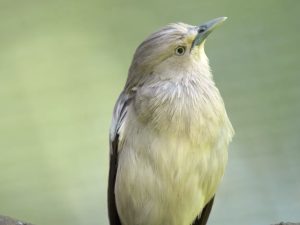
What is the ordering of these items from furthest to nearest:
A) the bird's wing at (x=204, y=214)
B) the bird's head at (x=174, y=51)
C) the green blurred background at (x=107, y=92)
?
the green blurred background at (x=107, y=92), the bird's wing at (x=204, y=214), the bird's head at (x=174, y=51)

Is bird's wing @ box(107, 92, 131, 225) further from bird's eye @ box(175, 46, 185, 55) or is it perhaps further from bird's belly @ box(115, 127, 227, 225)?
bird's eye @ box(175, 46, 185, 55)

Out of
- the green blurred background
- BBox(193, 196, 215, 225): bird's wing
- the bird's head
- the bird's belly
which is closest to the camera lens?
the bird's belly

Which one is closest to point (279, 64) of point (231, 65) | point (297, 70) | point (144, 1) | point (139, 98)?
point (297, 70)

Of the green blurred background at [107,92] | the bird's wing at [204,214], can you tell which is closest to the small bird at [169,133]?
the bird's wing at [204,214]

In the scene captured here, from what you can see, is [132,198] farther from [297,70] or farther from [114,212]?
[297,70]

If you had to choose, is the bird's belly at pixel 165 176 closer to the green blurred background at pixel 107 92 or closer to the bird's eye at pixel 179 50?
the bird's eye at pixel 179 50

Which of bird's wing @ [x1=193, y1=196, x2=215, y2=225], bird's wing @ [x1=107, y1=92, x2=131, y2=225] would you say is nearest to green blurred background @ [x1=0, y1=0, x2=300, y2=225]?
bird's wing @ [x1=193, y1=196, x2=215, y2=225]

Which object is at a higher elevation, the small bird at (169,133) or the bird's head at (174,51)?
the bird's head at (174,51)

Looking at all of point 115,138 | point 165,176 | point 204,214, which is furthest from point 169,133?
point 204,214
